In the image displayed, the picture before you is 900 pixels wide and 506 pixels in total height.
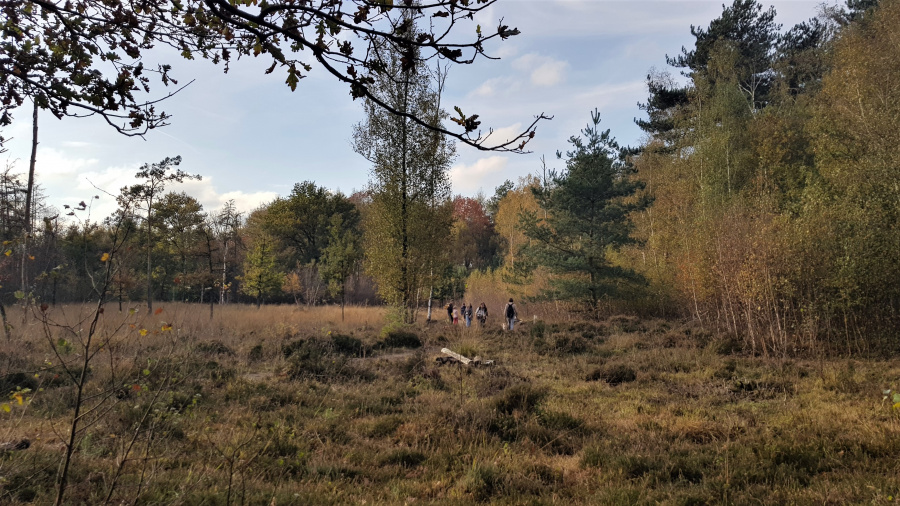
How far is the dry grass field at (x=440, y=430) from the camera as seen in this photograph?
413cm

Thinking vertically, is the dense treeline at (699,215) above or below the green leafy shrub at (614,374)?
above

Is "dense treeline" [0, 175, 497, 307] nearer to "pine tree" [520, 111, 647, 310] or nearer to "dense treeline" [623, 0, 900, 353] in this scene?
"pine tree" [520, 111, 647, 310]

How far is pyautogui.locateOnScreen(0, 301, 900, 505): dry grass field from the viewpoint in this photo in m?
4.13

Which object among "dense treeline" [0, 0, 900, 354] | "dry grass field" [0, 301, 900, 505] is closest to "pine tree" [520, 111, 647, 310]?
"dense treeline" [0, 0, 900, 354]

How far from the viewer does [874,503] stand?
12.7 ft

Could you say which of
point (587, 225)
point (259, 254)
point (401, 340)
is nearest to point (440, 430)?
point (401, 340)

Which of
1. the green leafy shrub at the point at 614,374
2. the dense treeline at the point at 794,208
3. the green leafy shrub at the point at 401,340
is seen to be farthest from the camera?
the green leafy shrub at the point at 401,340

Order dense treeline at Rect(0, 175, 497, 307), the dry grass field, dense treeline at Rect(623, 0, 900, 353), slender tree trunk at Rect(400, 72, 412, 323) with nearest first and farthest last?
1. the dry grass field
2. dense treeline at Rect(623, 0, 900, 353)
3. slender tree trunk at Rect(400, 72, 412, 323)
4. dense treeline at Rect(0, 175, 497, 307)

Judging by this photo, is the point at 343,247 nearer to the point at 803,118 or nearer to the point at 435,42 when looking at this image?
the point at 803,118

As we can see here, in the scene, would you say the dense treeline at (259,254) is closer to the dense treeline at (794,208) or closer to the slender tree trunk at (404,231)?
the slender tree trunk at (404,231)

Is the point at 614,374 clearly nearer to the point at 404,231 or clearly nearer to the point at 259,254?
the point at 404,231

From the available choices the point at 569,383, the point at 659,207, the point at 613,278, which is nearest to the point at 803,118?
the point at 659,207

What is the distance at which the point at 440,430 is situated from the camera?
6141 mm

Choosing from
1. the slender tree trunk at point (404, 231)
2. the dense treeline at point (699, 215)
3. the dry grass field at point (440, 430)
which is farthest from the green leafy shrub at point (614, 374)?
the slender tree trunk at point (404, 231)
